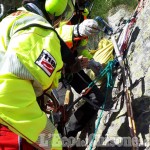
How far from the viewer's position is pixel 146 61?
3.68 meters

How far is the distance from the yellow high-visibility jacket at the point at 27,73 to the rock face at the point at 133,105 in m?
1.15

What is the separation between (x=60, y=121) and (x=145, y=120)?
99 centimetres

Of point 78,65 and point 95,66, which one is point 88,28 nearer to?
point 78,65

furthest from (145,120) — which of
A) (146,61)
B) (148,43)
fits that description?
(148,43)

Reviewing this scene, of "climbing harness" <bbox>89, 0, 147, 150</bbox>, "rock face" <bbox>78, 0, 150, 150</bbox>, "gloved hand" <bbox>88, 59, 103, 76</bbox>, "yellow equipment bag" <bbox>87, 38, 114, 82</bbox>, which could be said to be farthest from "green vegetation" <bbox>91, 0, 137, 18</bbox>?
"gloved hand" <bbox>88, 59, 103, 76</bbox>

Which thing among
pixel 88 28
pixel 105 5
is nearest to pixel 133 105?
pixel 88 28

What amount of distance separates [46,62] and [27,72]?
5.4 inches

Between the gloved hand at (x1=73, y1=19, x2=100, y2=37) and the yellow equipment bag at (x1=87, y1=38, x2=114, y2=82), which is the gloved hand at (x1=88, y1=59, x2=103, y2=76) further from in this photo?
the gloved hand at (x1=73, y1=19, x2=100, y2=37)

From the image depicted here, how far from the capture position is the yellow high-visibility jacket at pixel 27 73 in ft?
6.94

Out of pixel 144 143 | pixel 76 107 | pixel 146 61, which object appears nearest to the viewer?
pixel 144 143

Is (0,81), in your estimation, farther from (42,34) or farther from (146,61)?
(146,61)

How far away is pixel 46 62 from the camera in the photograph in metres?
2.15

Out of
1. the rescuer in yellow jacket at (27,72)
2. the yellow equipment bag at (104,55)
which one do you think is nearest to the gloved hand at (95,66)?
the yellow equipment bag at (104,55)

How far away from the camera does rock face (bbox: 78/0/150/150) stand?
319 centimetres
